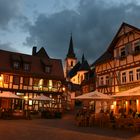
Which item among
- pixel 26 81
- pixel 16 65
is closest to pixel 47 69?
pixel 26 81

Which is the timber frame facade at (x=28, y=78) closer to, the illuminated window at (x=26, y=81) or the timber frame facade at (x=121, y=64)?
the illuminated window at (x=26, y=81)

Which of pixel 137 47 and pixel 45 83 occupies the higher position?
pixel 137 47

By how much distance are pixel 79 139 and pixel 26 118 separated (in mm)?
15201

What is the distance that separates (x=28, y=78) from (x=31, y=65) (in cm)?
258

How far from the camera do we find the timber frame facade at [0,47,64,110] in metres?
32.9

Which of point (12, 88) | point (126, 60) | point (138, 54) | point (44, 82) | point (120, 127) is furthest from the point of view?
point (44, 82)

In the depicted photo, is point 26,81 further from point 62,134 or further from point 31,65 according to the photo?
point 62,134

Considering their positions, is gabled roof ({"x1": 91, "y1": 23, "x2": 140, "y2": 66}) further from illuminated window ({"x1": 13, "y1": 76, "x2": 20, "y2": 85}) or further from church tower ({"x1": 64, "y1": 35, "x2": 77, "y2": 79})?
church tower ({"x1": 64, "y1": 35, "x2": 77, "y2": 79})

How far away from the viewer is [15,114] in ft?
83.0

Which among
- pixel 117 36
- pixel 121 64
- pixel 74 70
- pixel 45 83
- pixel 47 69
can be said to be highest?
pixel 74 70

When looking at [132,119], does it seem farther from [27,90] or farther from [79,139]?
[27,90]

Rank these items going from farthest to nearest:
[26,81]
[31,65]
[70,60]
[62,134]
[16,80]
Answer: [70,60] < [31,65] < [26,81] < [16,80] < [62,134]

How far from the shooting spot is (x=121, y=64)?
26.8 metres

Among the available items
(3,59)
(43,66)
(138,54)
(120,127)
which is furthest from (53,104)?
(120,127)
